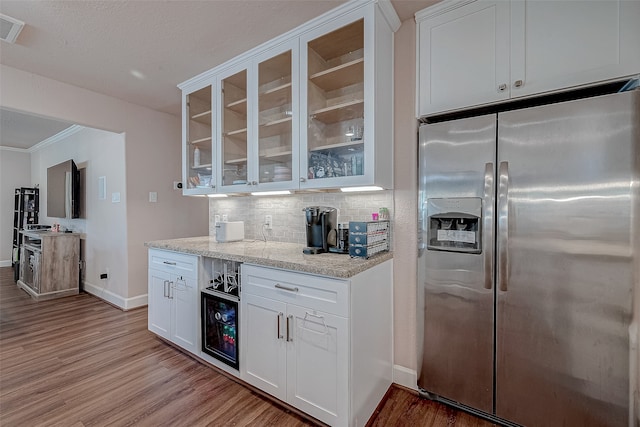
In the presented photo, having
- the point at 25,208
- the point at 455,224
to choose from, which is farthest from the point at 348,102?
the point at 25,208

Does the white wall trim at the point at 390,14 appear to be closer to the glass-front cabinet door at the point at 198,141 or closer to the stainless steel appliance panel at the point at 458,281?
the stainless steel appliance panel at the point at 458,281

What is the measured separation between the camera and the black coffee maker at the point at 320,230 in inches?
75.6

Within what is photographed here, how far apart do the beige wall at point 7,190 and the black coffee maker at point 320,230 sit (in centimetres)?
745

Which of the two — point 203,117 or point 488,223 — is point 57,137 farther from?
point 488,223

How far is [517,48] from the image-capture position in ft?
5.01

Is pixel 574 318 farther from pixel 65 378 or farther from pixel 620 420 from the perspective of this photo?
pixel 65 378

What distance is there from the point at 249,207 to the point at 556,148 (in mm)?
2328

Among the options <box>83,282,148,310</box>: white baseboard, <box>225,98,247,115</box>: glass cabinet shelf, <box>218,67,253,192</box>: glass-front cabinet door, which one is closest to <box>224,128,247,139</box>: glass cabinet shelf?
<box>218,67,253,192</box>: glass-front cabinet door

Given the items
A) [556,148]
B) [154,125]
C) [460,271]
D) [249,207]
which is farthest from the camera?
[154,125]

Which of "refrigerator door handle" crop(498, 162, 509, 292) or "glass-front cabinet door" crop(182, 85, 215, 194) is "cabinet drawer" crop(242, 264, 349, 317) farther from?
"glass-front cabinet door" crop(182, 85, 215, 194)

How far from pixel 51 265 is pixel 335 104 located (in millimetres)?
4527

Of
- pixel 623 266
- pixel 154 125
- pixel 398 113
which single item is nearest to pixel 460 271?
pixel 623 266

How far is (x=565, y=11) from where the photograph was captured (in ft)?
4.63

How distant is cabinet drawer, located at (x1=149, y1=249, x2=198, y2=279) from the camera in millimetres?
2213
